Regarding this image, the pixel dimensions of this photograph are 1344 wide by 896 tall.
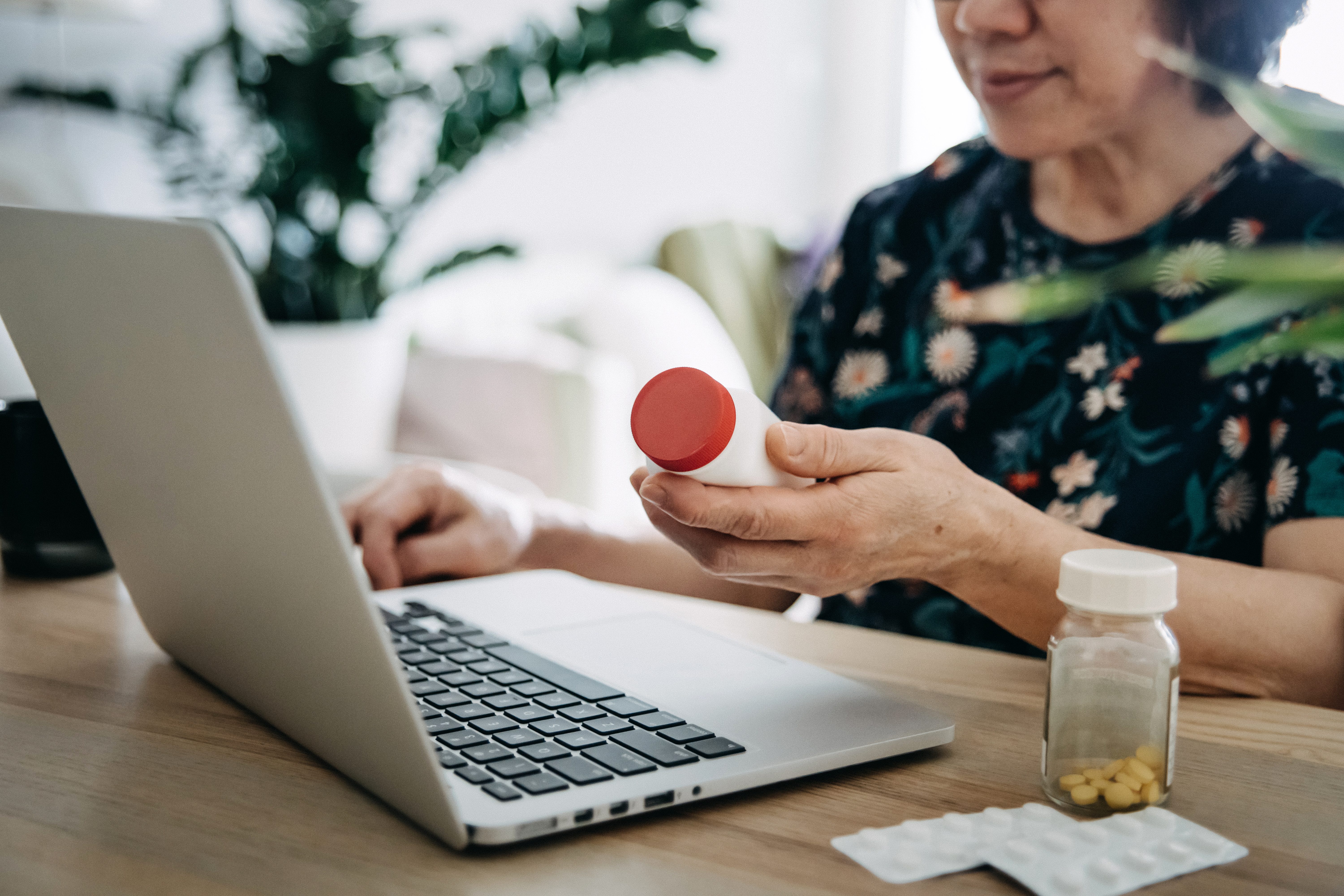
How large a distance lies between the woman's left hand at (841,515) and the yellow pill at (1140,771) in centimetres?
16

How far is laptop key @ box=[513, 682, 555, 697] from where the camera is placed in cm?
56

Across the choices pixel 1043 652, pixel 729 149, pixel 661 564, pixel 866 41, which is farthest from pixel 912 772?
pixel 866 41

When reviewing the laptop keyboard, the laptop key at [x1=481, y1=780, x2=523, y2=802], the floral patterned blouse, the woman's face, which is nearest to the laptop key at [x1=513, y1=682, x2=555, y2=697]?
the laptop keyboard

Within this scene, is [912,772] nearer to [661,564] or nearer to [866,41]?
[661,564]

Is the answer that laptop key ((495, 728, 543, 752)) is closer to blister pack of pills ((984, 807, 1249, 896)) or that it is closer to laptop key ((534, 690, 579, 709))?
laptop key ((534, 690, 579, 709))

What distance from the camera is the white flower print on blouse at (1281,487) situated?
782 millimetres

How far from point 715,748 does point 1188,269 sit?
0.62 metres

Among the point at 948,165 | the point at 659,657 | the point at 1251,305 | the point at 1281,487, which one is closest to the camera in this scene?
the point at 1251,305

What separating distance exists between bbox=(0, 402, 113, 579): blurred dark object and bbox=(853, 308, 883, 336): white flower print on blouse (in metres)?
0.66

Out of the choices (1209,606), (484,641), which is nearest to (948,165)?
(1209,606)

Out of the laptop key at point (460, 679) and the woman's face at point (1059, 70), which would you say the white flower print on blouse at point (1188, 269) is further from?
the laptop key at point (460, 679)

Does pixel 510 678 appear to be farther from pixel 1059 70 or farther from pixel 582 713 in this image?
pixel 1059 70

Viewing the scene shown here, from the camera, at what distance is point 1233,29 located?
34.3 inches

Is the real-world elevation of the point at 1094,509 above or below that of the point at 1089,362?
below
